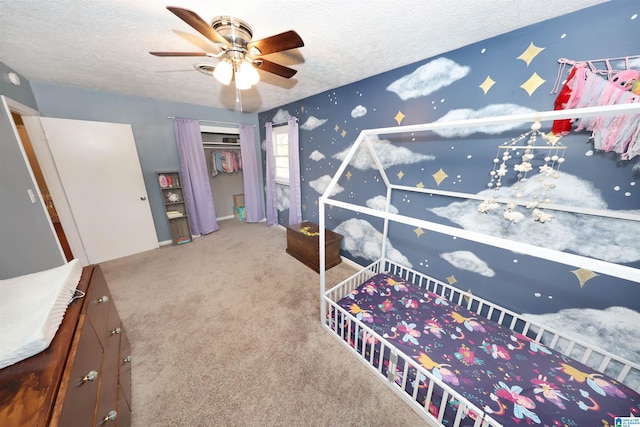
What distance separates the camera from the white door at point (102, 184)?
8.31ft

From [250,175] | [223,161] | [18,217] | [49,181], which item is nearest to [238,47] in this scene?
[18,217]

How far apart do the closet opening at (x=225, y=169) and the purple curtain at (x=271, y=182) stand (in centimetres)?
69

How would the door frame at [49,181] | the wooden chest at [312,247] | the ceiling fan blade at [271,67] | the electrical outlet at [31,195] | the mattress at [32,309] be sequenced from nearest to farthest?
1. the mattress at [32,309]
2. the ceiling fan blade at [271,67]
3. the electrical outlet at [31,195]
4. the door frame at [49,181]
5. the wooden chest at [312,247]

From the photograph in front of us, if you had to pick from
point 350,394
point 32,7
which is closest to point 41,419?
point 350,394

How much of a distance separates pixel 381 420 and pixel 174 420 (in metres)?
1.21

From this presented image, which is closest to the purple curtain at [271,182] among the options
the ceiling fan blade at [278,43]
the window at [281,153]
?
the window at [281,153]

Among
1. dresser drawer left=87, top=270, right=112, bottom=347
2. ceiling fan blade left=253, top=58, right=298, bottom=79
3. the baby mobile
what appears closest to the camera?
dresser drawer left=87, top=270, right=112, bottom=347

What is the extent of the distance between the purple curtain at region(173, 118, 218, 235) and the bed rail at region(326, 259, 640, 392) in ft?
9.47

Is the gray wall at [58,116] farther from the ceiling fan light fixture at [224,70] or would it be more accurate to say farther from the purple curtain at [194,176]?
the ceiling fan light fixture at [224,70]

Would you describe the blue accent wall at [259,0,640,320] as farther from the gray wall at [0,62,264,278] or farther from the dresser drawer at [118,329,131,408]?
the gray wall at [0,62,264,278]

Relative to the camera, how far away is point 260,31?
1.49m

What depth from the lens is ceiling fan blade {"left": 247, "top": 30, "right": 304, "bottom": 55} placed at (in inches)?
42.8

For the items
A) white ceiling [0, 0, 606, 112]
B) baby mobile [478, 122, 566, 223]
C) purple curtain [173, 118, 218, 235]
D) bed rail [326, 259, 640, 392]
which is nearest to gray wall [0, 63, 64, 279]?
white ceiling [0, 0, 606, 112]

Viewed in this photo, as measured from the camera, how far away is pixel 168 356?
5.16ft
